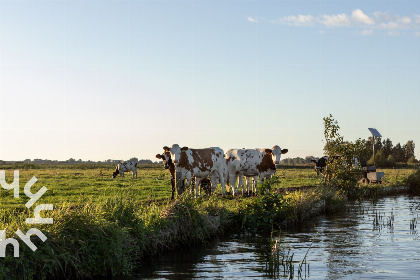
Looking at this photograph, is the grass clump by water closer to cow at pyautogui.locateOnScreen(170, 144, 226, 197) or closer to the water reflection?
cow at pyautogui.locateOnScreen(170, 144, 226, 197)

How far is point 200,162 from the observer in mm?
27359

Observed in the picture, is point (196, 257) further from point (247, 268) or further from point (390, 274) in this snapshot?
point (390, 274)

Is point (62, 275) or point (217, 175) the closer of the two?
point (62, 275)

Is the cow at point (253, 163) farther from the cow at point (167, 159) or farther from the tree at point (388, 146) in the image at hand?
the tree at point (388, 146)

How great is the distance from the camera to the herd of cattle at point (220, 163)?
26.8 m

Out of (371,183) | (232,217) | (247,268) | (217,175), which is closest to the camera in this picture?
(247,268)

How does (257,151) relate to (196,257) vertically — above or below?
above

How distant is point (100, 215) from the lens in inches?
548

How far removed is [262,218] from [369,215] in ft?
25.3

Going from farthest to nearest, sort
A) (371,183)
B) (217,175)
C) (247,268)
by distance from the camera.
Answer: (371,183), (217,175), (247,268)


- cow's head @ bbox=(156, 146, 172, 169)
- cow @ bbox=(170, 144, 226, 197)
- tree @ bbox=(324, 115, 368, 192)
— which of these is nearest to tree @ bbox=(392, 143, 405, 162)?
tree @ bbox=(324, 115, 368, 192)

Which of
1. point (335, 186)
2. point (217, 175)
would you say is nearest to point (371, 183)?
point (335, 186)

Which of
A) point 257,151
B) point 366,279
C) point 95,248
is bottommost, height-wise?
point 366,279

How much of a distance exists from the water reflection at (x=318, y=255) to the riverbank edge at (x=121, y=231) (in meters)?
0.49
